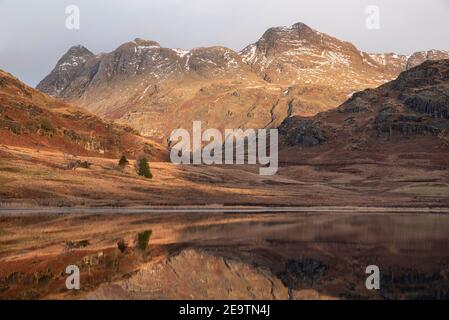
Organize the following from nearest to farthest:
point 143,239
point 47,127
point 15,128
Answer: point 143,239 < point 15,128 < point 47,127

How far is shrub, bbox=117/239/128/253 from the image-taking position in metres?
41.8

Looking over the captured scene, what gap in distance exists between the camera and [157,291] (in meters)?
27.0

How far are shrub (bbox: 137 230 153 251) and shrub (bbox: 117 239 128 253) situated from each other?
1.02 meters

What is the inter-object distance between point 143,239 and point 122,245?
4.73m

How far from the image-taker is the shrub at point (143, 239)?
142 ft

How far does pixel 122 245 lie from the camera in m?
44.1

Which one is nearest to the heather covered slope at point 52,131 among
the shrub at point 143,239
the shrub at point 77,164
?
the shrub at point 77,164

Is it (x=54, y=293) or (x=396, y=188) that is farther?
(x=396, y=188)

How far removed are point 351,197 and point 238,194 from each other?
29.2m

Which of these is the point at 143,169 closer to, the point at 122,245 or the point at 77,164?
the point at 77,164

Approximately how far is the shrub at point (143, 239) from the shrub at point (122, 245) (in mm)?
1023

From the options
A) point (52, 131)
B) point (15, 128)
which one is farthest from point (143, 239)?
point (52, 131)

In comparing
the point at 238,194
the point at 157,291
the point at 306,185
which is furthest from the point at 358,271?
the point at 306,185
